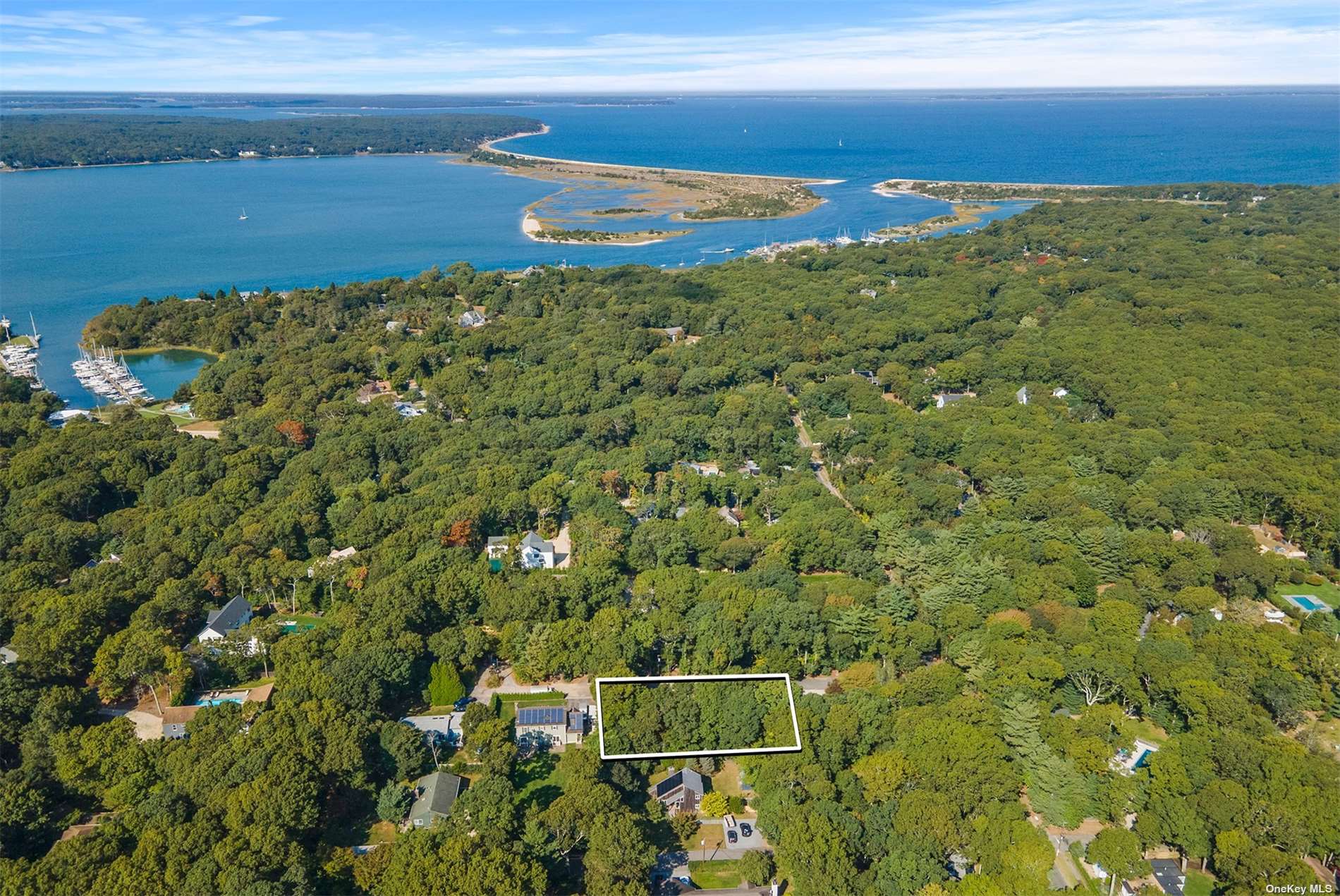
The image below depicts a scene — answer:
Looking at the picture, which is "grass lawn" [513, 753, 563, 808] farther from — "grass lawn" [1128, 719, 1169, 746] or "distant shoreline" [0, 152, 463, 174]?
"distant shoreline" [0, 152, 463, 174]

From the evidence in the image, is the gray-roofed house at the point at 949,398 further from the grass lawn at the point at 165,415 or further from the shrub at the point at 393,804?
the grass lawn at the point at 165,415

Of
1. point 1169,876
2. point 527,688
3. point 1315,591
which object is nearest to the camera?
point 1169,876

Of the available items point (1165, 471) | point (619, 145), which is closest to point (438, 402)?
point (1165, 471)

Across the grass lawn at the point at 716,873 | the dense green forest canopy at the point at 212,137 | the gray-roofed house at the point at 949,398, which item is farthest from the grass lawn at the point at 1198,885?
the dense green forest canopy at the point at 212,137

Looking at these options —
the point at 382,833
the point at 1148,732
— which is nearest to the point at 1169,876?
the point at 1148,732

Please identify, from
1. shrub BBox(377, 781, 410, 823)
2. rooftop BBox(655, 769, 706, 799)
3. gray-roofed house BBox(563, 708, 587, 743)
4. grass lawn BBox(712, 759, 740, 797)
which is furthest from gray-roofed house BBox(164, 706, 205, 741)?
grass lawn BBox(712, 759, 740, 797)

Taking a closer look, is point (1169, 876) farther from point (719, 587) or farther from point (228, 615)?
point (228, 615)
